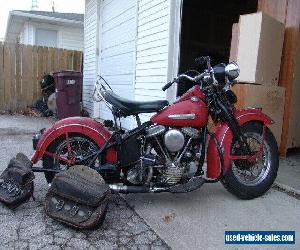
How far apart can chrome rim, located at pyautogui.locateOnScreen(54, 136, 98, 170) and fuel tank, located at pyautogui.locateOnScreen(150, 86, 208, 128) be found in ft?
2.11

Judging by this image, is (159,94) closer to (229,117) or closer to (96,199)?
(229,117)

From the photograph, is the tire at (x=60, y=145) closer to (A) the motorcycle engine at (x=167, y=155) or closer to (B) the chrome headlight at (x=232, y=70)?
(A) the motorcycle engine at (x=167, y=155)

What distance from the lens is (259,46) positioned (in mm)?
4297

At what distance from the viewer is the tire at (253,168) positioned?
3365 millimetres

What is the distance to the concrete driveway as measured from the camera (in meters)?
2.59

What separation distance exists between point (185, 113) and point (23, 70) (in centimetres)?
901

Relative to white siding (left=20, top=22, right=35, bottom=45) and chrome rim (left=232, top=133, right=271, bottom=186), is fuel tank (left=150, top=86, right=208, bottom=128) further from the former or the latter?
white siding (left=20, top=22, right=35, bottom=45)

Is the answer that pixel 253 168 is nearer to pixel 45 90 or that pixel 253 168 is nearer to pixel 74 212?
pixel 74 212

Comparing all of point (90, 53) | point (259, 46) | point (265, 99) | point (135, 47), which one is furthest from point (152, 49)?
point (90, 53)

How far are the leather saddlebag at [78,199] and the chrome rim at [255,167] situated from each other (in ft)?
4.68

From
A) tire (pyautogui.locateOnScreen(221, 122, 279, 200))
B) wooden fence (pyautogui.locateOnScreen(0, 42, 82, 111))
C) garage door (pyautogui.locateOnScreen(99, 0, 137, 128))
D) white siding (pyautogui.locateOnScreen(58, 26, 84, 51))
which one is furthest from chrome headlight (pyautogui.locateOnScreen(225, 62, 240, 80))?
white siding (pyautogui.locateOnScreen(58, 26, 84, 51))

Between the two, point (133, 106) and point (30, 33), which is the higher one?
point (30, 33)

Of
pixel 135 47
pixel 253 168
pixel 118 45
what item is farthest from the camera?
pixel 118 45

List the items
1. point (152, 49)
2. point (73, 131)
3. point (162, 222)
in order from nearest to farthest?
point (162, 222)
point (73, 131)
point (152, 49)
